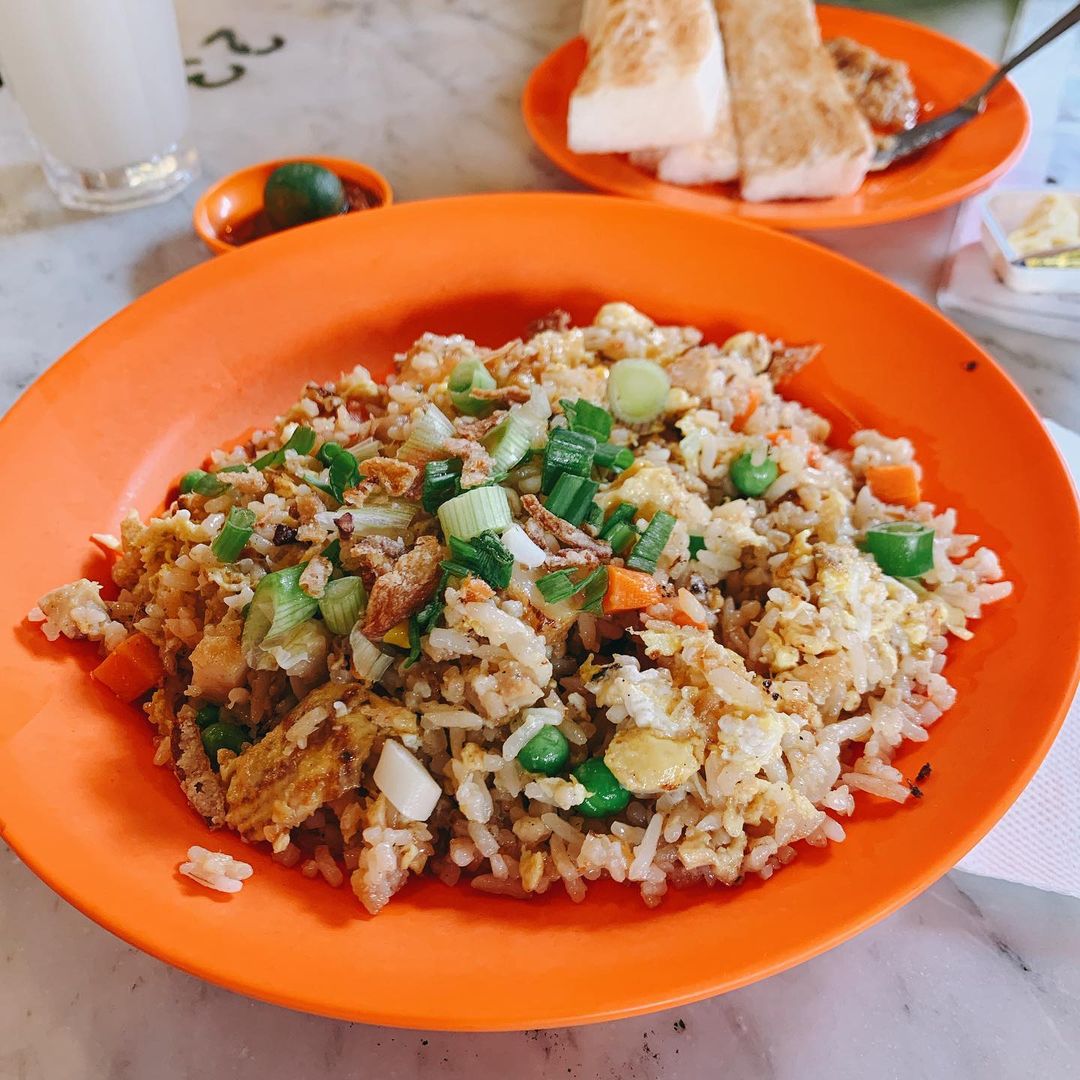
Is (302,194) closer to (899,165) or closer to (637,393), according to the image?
(637,393)

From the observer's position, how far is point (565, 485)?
176 centimetres

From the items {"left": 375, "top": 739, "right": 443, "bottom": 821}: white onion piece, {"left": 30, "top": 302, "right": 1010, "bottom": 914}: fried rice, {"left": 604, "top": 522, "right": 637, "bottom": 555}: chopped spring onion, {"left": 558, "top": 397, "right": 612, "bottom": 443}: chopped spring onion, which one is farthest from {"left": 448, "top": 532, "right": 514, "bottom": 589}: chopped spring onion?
{"left": 558, "top": 397, "right": 612, "bottom": 443}: chopped spring onion

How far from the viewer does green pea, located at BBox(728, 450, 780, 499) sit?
1990mm

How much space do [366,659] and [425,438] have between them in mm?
487

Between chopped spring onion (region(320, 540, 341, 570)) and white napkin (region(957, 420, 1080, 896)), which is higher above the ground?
chopped spring onion (region(320, 540, 341, 570))

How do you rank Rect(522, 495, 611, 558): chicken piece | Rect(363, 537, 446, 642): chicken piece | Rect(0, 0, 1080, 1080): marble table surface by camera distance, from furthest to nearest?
Rect(522, 495, 611, 558): chicken piece → Rect(363, 537, 446, 642): chicken piece → Rect(0, 0, 1080, 1080): marble table surface

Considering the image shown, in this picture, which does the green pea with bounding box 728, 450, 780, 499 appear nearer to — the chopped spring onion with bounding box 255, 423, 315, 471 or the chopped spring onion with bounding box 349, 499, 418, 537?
the chopped spring onion with bounding box 349, 499, 418, 537

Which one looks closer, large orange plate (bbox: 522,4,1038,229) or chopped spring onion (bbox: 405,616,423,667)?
chopped spring onion (bbox: 405,616,423,667)

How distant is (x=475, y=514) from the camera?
1.65 meters

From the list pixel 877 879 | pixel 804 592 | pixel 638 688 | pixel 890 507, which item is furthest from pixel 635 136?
pixel 877 879

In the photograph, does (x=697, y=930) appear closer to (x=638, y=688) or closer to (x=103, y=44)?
(x=638, y=688)

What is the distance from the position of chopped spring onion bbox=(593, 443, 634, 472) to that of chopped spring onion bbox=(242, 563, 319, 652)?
→ 653mm

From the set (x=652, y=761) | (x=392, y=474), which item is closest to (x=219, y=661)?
(x=392, y=474)

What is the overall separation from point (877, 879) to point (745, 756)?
0.85ft
